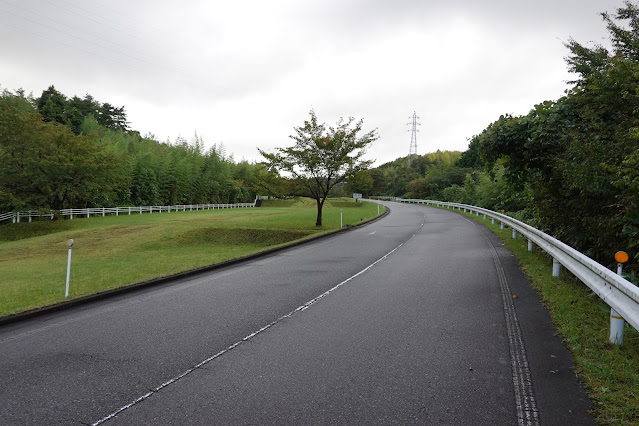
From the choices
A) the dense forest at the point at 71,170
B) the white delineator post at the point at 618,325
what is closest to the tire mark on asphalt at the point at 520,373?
the white delineator post at the point at 618,325

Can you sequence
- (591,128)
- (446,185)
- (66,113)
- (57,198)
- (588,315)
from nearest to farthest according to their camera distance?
(588,315), (591,128), (57,198), (66,113), (446,185)

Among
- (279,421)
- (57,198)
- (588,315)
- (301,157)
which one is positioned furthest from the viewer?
(57,198)

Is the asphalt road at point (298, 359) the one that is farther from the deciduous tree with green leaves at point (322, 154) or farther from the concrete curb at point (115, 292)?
the deciduous tree with green leaves at point (322, 154)

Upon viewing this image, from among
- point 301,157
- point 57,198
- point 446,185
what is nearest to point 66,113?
point 57,198

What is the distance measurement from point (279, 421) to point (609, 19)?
15.6 meters

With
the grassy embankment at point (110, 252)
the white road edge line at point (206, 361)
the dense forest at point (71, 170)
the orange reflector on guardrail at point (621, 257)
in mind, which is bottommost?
the grassy embankment at point (110, 252)

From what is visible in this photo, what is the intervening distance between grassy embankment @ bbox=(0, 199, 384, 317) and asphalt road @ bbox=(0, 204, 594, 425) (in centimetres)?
179

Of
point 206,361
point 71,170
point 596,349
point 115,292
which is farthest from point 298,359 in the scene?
point 71,170

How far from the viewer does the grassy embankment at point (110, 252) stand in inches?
315

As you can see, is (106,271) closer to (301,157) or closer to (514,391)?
(514,391)

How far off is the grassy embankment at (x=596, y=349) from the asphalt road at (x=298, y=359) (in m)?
0.15

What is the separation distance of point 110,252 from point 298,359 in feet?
51.4

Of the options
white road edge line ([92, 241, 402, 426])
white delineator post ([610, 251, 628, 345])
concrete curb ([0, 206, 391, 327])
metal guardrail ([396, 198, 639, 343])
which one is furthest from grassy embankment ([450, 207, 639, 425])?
concrete curb ([0, 206, 391, 327])

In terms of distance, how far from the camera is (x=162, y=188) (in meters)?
43.8
